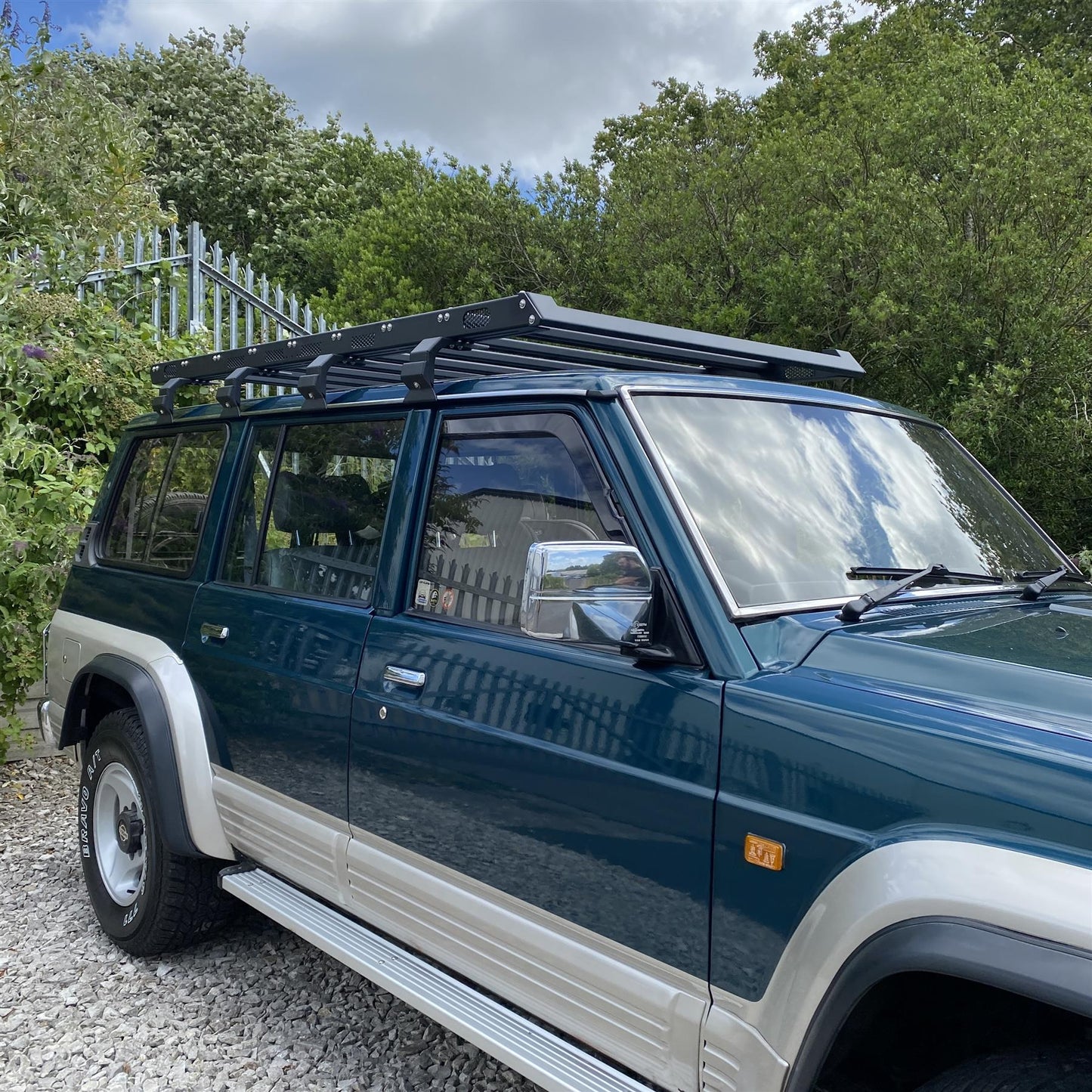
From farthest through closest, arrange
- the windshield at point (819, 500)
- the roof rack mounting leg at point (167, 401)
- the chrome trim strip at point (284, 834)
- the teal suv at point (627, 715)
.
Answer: the roof rack mounting leg at point (167, 401), the chrome trim strip at point (284, 834), the windshield at point (819, 500), the teal suv at point (627, 715)

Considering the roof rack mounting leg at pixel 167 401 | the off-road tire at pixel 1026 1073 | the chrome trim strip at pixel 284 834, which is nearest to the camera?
the off-road tire at pixel 1026 1073

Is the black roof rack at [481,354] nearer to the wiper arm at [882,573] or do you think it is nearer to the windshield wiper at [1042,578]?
the wiper arm at [882,573]

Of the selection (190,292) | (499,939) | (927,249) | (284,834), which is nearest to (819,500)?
(499,939)

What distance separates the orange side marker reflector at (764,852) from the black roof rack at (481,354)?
1304 millimetres

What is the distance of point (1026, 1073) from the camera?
155 cm

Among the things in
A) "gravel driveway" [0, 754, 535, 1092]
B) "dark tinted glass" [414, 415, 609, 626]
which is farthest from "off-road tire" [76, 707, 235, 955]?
"dark tinted glass" [414, 415, 609, 626]

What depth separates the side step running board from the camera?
2.05 m

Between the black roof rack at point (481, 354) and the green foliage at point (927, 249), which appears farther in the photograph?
the green foliage at point (927, 249)

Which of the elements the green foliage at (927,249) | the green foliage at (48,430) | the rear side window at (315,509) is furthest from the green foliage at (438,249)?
the rear side window at (315,509)

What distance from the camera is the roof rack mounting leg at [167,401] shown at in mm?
4043

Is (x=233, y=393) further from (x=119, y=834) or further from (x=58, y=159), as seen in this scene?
(x=58, y=159)

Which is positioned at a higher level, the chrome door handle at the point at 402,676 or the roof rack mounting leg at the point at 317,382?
the roof rack mounting leg at the point at 317,382

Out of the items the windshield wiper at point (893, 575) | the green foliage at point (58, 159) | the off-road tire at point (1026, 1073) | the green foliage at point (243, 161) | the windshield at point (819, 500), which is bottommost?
the off-road tire at point (1026, 1073)

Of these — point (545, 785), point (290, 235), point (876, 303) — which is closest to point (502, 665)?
point (545, 785)
